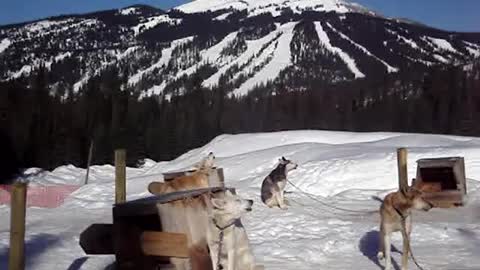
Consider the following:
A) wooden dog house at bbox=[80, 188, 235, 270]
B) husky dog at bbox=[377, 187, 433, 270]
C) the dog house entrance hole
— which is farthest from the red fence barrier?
wooden dog house at bbox=[80, 188, 235, 270]

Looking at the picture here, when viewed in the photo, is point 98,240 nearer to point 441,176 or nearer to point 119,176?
point 119,176

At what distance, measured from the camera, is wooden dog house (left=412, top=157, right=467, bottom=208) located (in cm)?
1731

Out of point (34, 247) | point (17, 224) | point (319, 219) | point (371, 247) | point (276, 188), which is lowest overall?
point (371, 247)

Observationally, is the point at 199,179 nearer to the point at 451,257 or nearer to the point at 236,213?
Result: the point at 451,257

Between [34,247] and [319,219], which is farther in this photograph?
[319,219]

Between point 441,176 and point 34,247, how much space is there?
1162cm

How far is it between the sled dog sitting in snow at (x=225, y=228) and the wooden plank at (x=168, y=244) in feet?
1.06

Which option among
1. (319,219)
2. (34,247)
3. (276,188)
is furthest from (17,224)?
(276,188)

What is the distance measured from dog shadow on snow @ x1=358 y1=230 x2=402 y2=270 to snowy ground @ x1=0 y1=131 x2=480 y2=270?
0.05 feet

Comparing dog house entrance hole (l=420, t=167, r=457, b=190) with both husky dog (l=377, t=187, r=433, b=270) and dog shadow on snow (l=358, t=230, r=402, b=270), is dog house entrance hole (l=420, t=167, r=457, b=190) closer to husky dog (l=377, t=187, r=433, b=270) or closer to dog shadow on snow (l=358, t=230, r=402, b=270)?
dog shadow on snow (l=358, t=230, r=402, b=270)

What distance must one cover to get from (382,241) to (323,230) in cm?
344

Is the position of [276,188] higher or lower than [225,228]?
lower

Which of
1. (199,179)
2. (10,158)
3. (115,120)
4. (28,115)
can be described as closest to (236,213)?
(199,179)

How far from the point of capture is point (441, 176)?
18.6 meters
